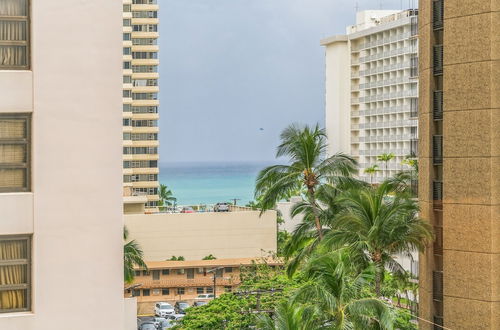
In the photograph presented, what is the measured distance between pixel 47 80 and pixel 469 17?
19.3 metres

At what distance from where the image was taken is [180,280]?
69688 millimetres

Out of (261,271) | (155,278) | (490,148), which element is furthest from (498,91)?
(155,278)

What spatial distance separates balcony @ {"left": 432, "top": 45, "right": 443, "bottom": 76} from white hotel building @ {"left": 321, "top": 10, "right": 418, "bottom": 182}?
6119 centimetres

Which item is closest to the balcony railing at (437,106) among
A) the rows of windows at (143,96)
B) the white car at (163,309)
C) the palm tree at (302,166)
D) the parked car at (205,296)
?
the palm tree at (302,166)

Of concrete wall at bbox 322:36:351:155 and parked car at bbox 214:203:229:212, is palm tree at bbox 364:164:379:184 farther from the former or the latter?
parked car at bbox 214:203:229:212

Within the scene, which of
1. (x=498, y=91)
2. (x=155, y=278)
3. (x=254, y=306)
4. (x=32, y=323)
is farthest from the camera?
(x=155, y=278)

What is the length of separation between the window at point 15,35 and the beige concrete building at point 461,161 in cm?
1883

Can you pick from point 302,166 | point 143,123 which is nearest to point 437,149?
point 302,166

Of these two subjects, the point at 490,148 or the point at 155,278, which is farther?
the point at 155,278

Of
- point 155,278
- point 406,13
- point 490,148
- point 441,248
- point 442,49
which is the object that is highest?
point 406,13

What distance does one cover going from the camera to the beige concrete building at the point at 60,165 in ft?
27.2

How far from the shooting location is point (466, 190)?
1029 inches

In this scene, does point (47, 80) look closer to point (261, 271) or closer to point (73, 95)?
point (73, 95)

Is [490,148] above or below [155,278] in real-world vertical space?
above
